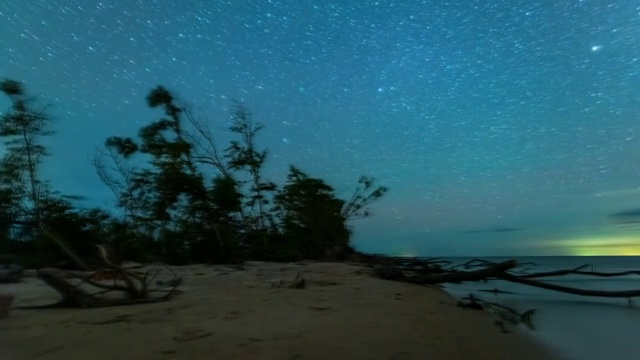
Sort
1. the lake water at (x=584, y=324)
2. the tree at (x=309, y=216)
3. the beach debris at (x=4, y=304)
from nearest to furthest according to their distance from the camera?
the beach debris at (x=4, y=304) < the lake water at (x=584, y=324) < the tree at (x=309, y=216)

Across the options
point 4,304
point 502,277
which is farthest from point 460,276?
point 4,304

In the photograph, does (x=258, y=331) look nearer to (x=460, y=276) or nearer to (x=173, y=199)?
(x=460, y=276)

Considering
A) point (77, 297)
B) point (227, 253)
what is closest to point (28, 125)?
point (227, 253)

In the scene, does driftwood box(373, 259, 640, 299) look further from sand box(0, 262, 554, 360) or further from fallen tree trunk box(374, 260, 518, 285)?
sand box(0, 262, 554, 360)

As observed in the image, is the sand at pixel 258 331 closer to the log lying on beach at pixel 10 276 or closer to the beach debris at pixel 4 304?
the beach debris at pixel 4 304

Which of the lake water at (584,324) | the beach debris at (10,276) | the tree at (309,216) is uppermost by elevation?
the tree at (309,216)

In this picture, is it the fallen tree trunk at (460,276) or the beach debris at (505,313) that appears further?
the fallen tree trunk at (460,276)

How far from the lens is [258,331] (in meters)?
2.84

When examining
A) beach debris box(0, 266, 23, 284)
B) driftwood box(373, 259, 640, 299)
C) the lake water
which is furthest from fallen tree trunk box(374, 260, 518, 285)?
beach debris box(0, 266, 23, 284)

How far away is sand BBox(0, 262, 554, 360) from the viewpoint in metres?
2.40

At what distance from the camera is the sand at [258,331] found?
2.40 metres

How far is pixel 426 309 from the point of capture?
4.58 metres

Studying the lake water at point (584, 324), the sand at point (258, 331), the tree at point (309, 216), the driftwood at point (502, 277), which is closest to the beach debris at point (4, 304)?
the sand at point (258, 331)

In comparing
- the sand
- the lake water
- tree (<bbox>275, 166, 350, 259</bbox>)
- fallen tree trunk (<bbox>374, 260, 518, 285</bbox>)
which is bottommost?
the lake water
